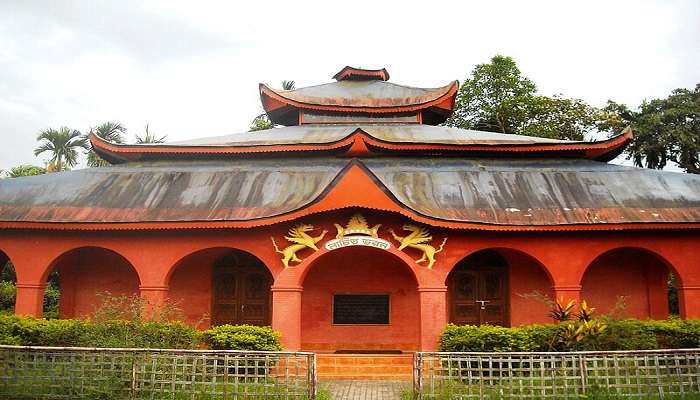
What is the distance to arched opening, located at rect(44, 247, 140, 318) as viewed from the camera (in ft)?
49.2

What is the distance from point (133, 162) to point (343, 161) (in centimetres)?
579

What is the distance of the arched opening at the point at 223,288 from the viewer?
14789 millimetres

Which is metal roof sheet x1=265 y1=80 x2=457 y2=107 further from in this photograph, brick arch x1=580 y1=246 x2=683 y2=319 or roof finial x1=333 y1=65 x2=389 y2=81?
brick arch x1=580 y1=246 x2=683 y2=319

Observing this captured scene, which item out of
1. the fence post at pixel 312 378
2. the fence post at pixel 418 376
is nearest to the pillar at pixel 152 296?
the fence post at pixel 312 378

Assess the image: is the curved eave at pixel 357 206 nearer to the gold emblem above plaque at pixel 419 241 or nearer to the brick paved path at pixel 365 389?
the gold emblem above plaque at pixel 419 241

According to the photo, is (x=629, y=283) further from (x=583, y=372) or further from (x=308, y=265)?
(x=308, y=265)

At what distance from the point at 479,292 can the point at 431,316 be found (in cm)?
236

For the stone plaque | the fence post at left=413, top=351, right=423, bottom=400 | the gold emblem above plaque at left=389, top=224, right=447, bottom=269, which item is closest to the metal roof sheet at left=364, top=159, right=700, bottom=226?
the gold emblem above plaque at left=389, top=224, right=447, bottom=269

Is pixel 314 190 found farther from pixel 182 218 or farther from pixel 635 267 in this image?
pixel 635 267

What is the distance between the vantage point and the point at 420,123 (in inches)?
749

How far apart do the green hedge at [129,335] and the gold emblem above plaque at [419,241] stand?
3.27m

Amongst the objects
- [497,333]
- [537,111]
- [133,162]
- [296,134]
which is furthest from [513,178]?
[537,111]

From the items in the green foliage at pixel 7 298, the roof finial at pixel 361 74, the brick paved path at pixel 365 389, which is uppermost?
the roof finial at pixel 361 74

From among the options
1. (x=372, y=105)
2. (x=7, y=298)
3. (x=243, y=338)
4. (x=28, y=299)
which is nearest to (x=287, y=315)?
(x=243, y=338)
